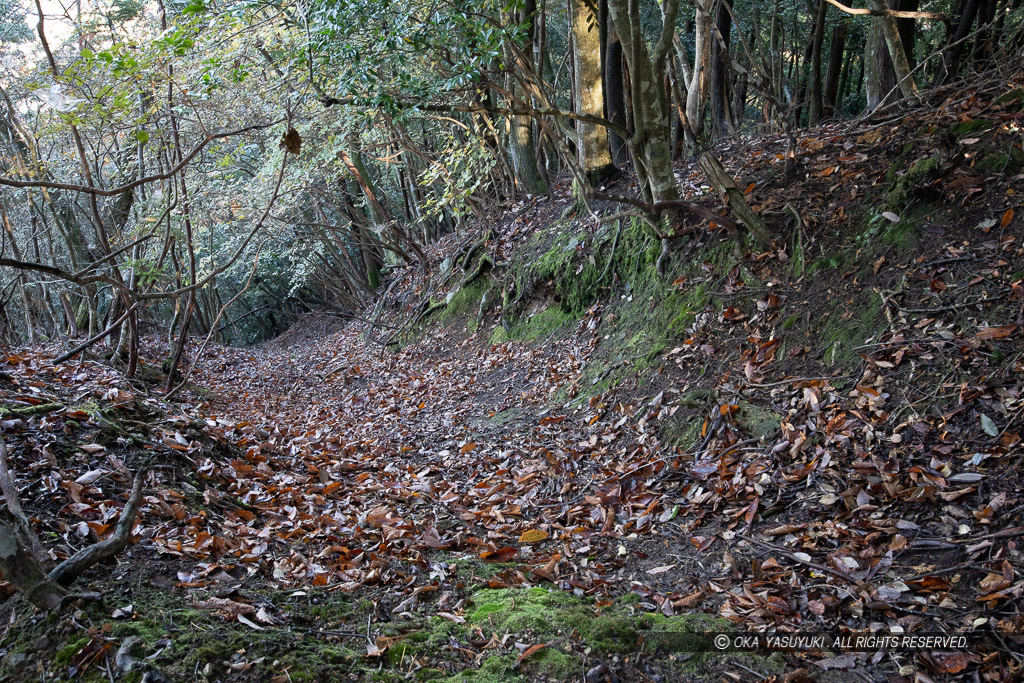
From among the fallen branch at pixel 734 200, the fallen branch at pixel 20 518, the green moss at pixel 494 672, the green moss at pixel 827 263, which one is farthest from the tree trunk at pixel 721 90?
the fallen branch at pixel 20 518

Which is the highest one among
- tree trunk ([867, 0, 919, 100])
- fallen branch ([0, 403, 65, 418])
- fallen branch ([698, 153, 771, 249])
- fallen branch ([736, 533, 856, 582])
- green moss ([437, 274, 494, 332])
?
tree trunk ([867, 0, 919, 100])

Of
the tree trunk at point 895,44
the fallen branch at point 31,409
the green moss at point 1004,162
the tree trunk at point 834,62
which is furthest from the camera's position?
the tree trunk at point 834,62

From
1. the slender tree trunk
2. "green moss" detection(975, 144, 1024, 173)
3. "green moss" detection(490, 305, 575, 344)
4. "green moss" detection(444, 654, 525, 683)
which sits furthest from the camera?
the slender tree trunk

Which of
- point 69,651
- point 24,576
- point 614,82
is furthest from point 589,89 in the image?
point 69,651

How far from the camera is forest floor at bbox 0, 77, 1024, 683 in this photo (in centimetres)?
285

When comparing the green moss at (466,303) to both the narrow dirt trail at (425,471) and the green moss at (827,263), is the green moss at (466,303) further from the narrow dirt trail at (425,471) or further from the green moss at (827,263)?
the green moss at (827,263)

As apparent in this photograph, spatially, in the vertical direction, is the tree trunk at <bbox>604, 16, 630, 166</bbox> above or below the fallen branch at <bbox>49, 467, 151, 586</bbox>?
above

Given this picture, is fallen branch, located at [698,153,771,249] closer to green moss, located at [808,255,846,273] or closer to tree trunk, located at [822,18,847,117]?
green moss, located at [808,255,846,273]

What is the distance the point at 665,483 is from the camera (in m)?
4.82

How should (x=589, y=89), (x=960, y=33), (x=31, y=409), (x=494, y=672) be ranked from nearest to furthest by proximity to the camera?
(x=494, y=672), (x=31, y=409), (x=960, y=33), (x=589, y=89)

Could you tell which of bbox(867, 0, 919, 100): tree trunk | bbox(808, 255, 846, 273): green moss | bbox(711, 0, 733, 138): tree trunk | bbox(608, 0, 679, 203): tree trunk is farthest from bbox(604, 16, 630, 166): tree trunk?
bbox(808, 255, 846, 273): green moss

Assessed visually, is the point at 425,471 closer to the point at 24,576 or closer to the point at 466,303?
the point at 24,576

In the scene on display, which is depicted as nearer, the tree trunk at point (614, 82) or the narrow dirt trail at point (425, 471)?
the narrow dirt trail at point (425, 471)

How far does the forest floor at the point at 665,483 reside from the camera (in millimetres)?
2846
